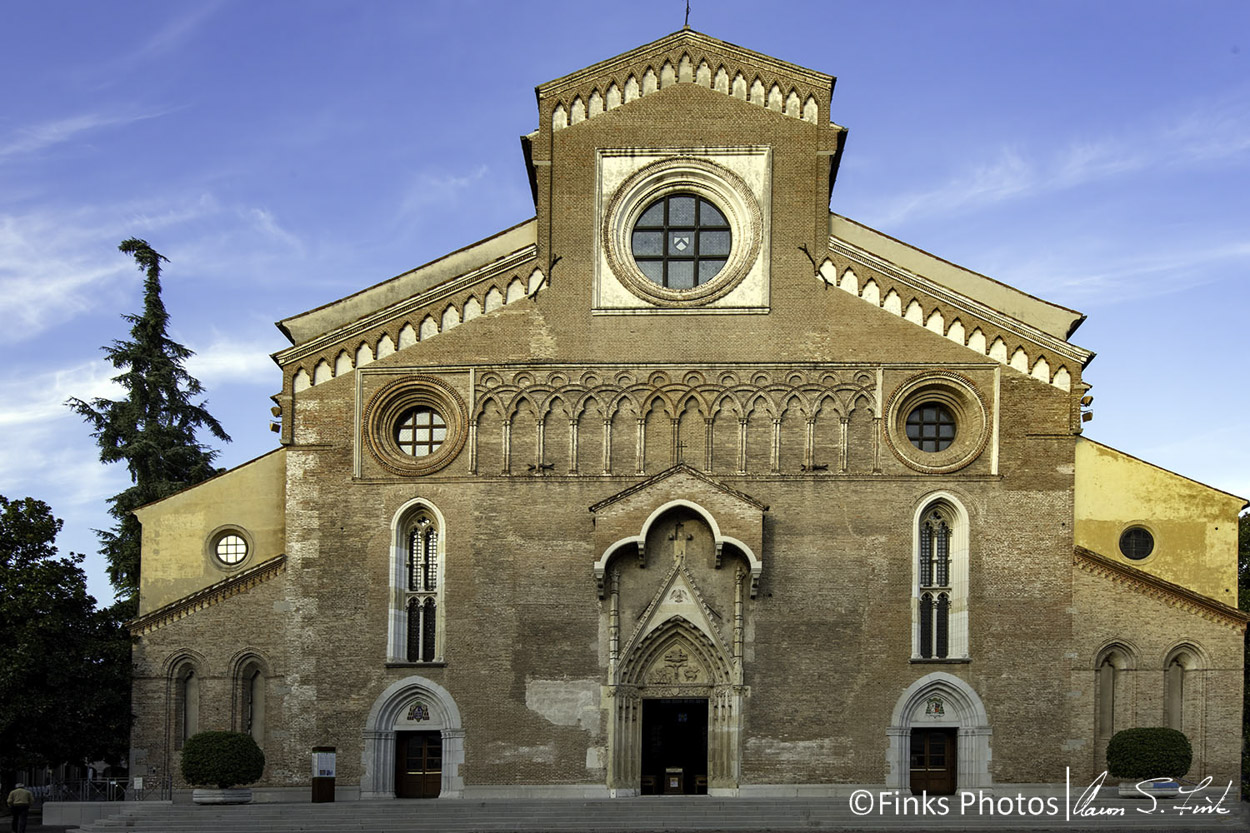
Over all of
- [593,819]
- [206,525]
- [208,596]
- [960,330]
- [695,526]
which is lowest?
[593,819]

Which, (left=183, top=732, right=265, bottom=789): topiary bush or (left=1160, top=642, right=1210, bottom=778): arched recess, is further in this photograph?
(left=1160, top=642, right=1210, bottom=778): arched recess

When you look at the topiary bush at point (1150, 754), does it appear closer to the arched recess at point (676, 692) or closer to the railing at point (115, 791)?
the arched recess at point (676, 692)

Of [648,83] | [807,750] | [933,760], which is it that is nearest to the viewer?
[807,750]

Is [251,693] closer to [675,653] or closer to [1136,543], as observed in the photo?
[675,653]

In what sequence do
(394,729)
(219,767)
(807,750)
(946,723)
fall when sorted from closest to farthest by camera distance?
(219,767), (807,750), (946,723), (394,729)

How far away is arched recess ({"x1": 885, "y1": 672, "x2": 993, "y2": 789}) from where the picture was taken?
85.7 feet

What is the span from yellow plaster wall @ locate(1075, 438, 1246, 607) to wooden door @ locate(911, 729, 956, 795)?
5.17 m

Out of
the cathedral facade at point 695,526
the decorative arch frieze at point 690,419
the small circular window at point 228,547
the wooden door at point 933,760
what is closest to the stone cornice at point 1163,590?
the cathedral facade at point 695,526

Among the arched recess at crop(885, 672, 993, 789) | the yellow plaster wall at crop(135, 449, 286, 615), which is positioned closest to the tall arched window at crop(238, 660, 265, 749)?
the yellow plaster wall at crop(135, 449, 286, 615)

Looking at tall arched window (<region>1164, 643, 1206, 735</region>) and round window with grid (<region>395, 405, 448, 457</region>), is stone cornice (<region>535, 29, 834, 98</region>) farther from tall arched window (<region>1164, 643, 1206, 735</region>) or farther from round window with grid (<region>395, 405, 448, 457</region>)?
tall arched window (<region>1164, 643, 1206, 735</region>)

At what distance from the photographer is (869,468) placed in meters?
27.0

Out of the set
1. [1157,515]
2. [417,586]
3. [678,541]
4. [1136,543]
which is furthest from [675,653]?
[1157,515]

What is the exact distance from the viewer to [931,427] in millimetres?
27719

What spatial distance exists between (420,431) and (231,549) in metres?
5.22
